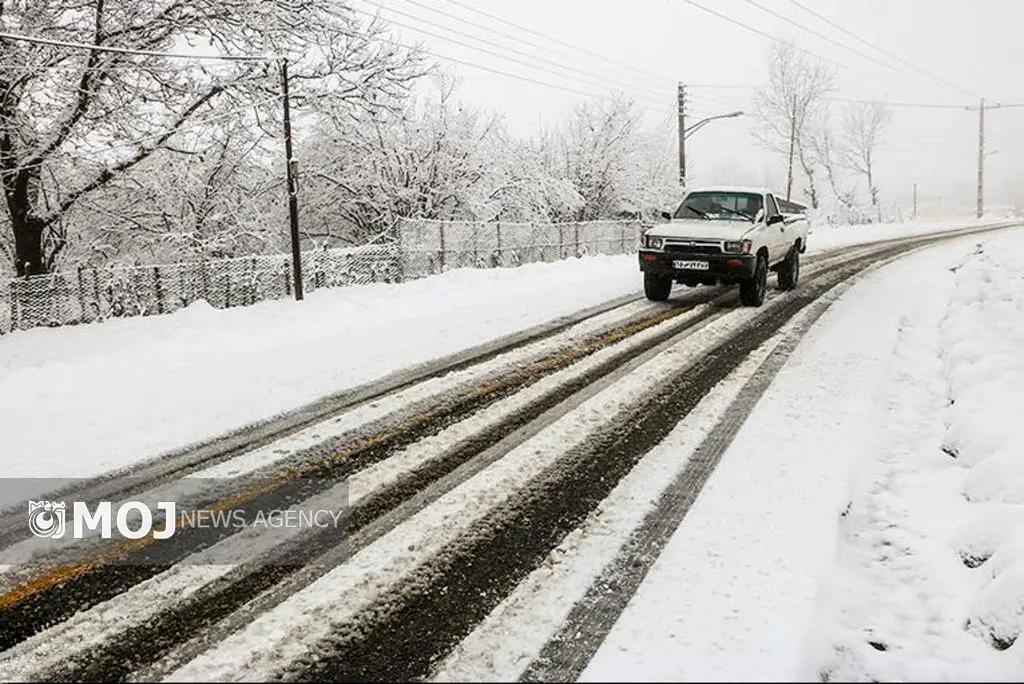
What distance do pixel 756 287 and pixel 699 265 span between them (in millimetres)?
1047

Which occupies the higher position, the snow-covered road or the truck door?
the truck door

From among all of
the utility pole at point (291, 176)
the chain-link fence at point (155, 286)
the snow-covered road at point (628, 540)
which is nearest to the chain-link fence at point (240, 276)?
the chain-link fence at point (155, 286)

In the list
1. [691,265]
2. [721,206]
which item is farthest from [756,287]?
[721,206]

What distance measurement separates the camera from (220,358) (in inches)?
341

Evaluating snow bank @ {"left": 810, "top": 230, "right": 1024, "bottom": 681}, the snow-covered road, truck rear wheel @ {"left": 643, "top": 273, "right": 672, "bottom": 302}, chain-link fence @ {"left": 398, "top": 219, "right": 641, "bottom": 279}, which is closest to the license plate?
truck rear wheel @ {"left": 643, "top": 273, "right": 672, "bottom": 302}

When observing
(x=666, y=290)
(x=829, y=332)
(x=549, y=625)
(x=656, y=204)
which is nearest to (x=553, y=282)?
(x=666, y=290)

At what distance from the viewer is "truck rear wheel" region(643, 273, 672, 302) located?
486 inches

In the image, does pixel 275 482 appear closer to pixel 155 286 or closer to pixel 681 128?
pixel 155 286

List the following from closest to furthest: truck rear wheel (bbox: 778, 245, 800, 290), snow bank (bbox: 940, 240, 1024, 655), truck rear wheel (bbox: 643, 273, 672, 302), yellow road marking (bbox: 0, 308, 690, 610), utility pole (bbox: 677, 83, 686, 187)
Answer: snow bank (bbox: 940, 240, 1024, 655)
yellow road marking (bbox: 0, 308, 690, 610)
truck rear wheel (bbox: 643, 273, 672, 302)
truck rear wheel (bbox: 778, 245, 800, 290)
utility pole (bbox: 677, 83, 686, 187)

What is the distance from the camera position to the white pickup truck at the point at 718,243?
11.3 metres

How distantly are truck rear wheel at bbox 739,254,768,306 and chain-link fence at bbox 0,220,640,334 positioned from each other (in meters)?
10.4

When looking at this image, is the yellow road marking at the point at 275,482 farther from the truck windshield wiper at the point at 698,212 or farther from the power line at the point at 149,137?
the power line at the point at 149,137

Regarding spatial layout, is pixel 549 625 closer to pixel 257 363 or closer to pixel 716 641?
pixel 716 641

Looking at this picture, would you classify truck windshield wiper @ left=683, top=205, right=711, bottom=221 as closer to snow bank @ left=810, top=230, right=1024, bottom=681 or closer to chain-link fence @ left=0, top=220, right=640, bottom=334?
snow bank @ left=810, top=230, right=1024, bottom=681
